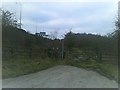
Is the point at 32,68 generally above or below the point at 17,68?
below

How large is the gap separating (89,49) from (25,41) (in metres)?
5.97

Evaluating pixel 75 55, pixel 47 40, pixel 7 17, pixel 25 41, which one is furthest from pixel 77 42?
pixel 7 17

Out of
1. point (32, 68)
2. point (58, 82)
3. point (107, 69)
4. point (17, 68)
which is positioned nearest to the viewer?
point (58, 82)

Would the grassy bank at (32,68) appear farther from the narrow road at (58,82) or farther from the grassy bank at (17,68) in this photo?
the narrow road at (58,82)

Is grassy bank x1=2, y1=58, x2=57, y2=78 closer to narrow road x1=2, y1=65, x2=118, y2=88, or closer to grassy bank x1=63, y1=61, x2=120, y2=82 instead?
narrow road x1=2, y1=65, x2=118, y2=88

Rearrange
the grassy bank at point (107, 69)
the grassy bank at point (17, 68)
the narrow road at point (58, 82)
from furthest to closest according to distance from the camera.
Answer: the grassy bank at point (17, 68)
the grassy bank at point (107, 69)
the narrow road at point (58, 82)

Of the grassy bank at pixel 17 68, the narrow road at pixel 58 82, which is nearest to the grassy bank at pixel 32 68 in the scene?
the grassy bank at pixel 17 68

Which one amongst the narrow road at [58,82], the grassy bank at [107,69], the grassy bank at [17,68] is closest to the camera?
the narrow road at [58,82]

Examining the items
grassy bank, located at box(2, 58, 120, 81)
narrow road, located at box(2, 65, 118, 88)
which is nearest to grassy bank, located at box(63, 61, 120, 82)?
grassy bank, located at box(2, 58, 120, 81)

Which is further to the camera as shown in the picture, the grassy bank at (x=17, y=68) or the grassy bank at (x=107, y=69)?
the grassy bank at (x=17, y=68)

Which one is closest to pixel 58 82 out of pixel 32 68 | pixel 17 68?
pixel 17 68

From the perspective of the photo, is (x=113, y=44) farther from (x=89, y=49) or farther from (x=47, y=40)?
(x=47, y=40)

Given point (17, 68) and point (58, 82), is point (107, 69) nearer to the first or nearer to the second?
point (17, 68)

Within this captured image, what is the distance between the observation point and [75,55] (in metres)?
27.1
